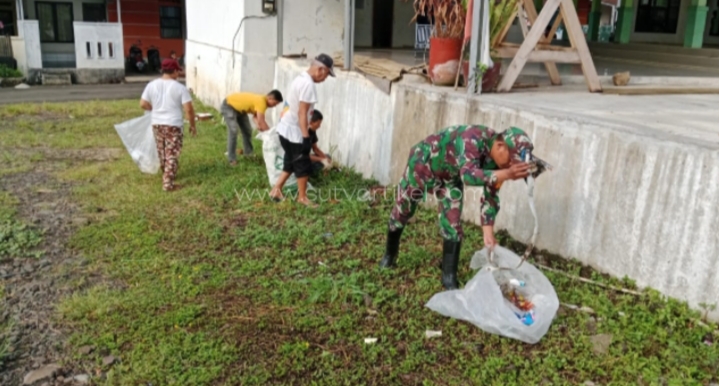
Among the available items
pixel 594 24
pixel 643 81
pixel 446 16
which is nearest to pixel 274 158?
pixel 446 16

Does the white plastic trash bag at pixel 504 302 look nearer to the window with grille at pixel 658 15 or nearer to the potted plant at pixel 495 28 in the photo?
the potted plant at pixel 495 28

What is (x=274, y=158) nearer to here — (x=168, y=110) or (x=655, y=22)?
(x=168, y=110)

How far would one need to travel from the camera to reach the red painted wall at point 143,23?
23.1 meters

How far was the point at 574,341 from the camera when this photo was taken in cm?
354

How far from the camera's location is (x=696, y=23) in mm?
11594

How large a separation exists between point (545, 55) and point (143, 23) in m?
21.0

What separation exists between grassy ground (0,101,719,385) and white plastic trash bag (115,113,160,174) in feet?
3.33

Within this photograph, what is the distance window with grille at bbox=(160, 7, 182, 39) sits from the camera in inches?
948

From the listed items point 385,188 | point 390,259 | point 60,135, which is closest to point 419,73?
point 385,188

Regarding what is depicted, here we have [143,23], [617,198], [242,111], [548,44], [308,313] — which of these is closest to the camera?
[308,313]

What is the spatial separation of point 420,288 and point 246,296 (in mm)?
1201

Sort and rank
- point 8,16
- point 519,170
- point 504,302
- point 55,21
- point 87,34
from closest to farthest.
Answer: point 519,170, point 504,302, point 87,34, point 8,16, point 55,21

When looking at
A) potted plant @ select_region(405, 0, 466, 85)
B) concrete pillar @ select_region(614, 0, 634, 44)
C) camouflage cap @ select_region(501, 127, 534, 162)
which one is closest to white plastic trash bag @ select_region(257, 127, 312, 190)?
potted plant @ select_region(405, 0, 466, 85)

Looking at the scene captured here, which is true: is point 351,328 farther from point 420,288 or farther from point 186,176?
point 186,176
